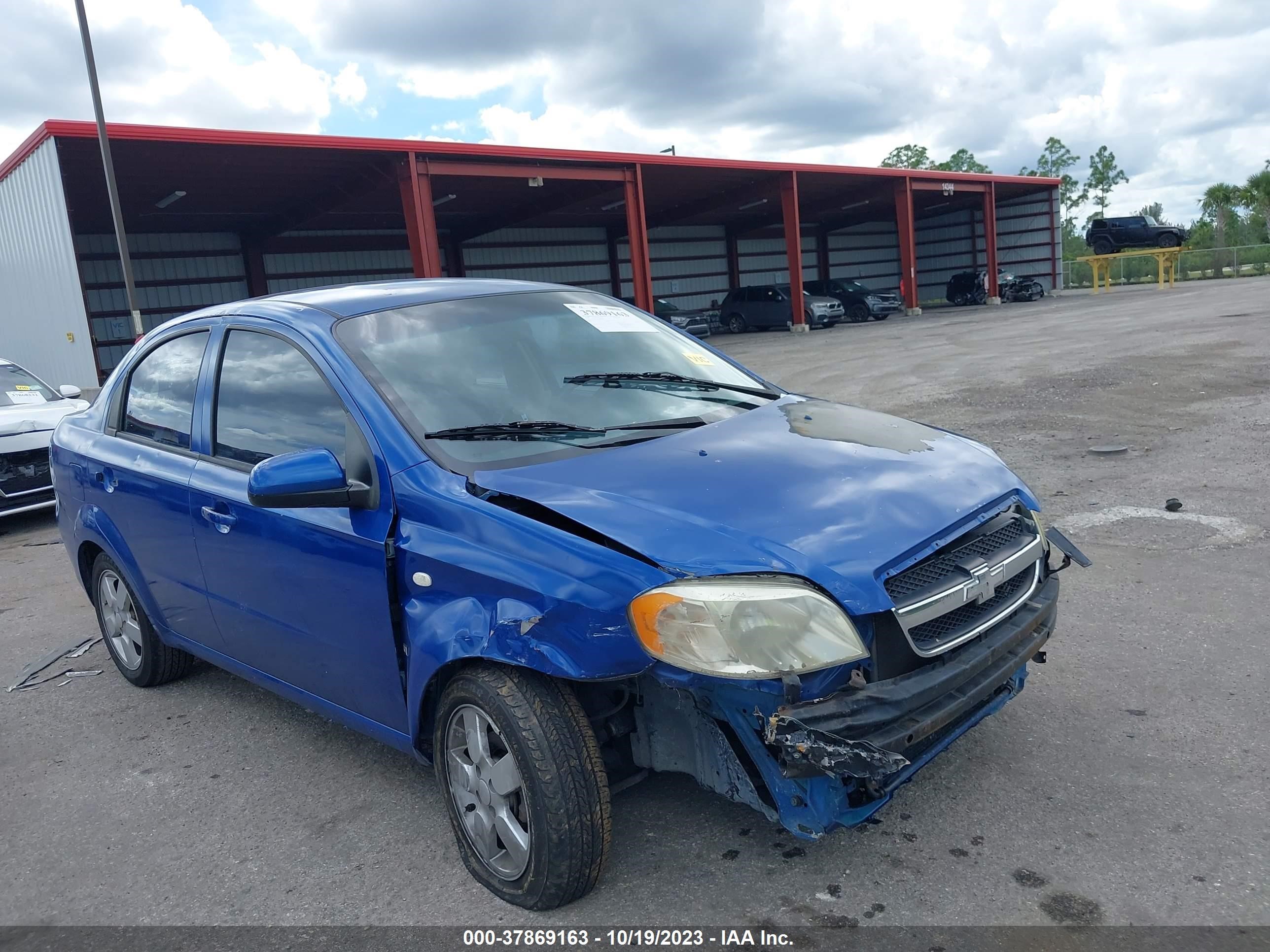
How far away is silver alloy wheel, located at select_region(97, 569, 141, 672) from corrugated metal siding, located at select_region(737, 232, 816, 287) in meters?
37.9

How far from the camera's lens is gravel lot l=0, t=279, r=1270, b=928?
254 cm

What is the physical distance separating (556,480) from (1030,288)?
36.7 m

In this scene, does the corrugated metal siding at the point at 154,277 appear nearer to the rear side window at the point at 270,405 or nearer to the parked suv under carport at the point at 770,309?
the parked suv under carport at the point at 770,309

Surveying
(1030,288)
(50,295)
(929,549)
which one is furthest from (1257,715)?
(1030,288)

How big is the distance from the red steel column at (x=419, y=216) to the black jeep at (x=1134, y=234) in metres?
31.3

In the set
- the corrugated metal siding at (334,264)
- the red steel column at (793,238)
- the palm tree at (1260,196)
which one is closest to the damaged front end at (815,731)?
the corrugated metal siding at (334,264)

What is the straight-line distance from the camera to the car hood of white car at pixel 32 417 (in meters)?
8.35

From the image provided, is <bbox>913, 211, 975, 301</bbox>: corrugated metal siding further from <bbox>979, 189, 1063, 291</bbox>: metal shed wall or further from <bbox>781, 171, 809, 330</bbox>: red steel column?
<bbox>781, 171, 809, 330</bbox>: red steel column

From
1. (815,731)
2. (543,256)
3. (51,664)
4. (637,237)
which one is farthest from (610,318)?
(543,256)

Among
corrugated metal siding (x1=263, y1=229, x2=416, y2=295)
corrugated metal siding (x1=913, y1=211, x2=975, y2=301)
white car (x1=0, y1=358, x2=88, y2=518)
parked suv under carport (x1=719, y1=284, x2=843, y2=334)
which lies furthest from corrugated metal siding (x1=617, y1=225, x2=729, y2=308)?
white car (x1=0, y1=358, x2=88, y2=518)

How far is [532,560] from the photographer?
2.44 meters

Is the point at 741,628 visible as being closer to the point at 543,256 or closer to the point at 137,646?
the point at 137,646

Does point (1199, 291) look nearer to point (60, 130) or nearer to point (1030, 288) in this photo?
point (1030, 288)

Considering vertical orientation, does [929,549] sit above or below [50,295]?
below
